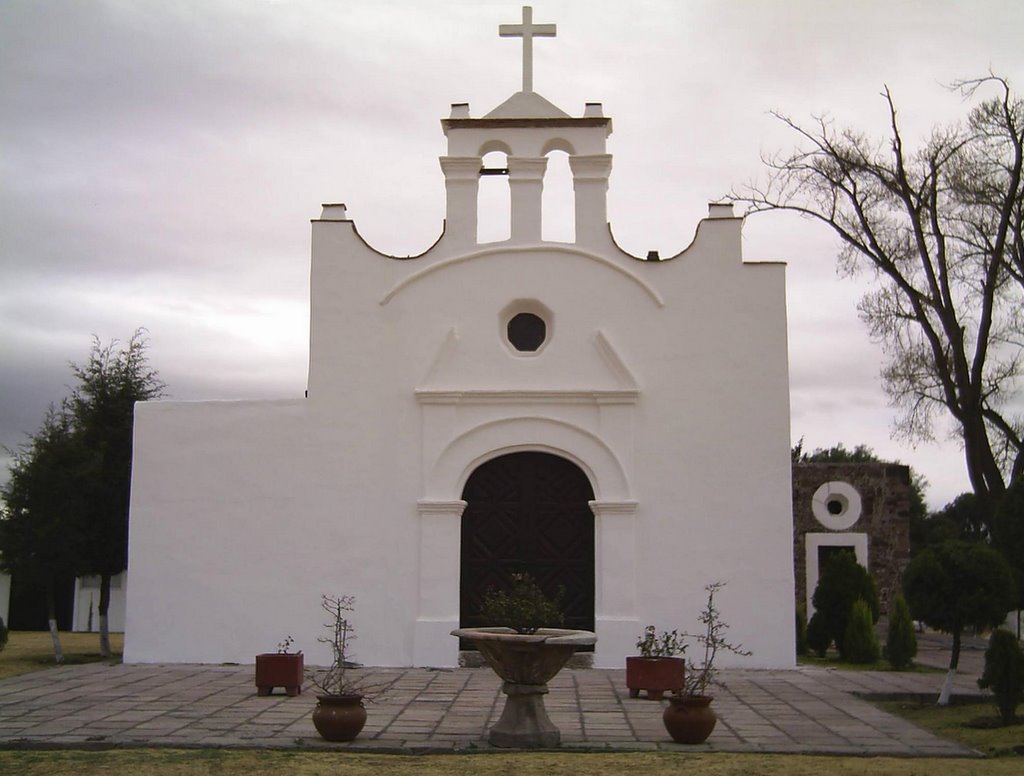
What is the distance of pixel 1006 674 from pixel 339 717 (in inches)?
251

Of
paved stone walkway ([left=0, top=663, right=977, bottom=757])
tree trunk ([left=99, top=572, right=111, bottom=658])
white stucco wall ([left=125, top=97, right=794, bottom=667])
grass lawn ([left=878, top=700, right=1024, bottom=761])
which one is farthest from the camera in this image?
tree trunk ([left=99, top=572, right=111, bottom=658])

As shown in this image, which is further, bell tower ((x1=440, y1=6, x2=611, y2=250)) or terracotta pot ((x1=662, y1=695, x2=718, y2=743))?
bell tower ((x1=440, y1=6, x2=611, y2=250))

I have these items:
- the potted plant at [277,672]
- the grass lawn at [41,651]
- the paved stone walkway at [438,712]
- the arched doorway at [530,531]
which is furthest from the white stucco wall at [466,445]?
the potted plant at [277,672]

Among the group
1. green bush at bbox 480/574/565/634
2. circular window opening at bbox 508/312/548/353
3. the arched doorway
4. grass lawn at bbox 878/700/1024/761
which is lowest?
grass lawn at bbox 878/700/1024/761

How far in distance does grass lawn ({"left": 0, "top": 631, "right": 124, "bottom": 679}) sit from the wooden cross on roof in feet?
34.4

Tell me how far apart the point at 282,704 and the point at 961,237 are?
1284cm

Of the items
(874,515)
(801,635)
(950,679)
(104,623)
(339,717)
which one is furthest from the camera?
(874,515)

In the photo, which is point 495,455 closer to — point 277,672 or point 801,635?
point 277,672

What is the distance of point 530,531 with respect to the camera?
15945mm

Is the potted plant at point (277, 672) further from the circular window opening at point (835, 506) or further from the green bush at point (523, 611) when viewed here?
the circular window opening at point (835, 506)

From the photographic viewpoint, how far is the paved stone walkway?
1012 cm

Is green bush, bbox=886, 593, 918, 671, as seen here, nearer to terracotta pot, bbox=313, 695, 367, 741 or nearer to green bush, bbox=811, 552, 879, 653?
green bush, bbox=811, 552, 879, 653

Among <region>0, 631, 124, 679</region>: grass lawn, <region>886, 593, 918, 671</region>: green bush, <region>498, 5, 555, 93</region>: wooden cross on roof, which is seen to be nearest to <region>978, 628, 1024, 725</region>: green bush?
<region>886, 593, 918, 671</region>: green bush

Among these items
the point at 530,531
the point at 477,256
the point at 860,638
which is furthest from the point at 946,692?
the point at 477,256
